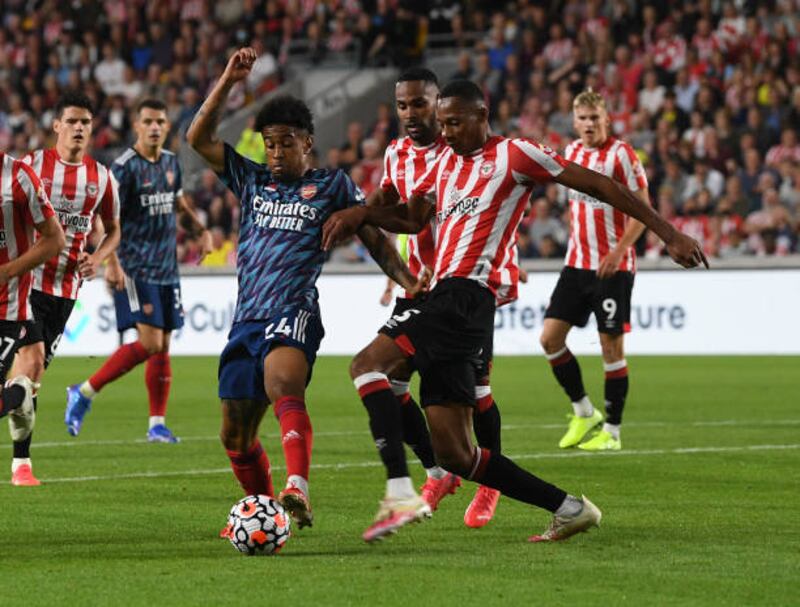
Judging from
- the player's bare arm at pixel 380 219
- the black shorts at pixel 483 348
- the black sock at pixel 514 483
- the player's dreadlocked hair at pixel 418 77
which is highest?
the player's dreadlocked hair at pixel 418 77

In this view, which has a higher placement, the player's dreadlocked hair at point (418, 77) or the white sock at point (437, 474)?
the player's dreadlocked hair at point (418, 77)

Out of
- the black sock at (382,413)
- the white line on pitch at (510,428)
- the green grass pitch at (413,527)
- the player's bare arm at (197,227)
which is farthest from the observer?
the player's bare arm at (197,227)

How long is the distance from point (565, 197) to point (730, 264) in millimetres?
2956

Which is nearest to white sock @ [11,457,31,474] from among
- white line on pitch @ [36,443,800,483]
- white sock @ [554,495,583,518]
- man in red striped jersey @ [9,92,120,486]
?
white line on pitch @ [36,443,800,483]

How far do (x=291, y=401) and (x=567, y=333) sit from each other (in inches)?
191

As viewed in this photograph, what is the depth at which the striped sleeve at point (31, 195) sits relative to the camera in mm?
7191

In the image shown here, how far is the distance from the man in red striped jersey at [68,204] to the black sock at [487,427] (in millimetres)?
3081

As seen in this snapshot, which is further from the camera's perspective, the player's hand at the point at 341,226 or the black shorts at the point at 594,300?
the black shorts at the point at 594,300

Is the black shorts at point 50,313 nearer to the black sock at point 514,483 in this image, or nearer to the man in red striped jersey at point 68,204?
the man in red striped jersey at point 68,204

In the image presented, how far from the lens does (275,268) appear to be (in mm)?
7320

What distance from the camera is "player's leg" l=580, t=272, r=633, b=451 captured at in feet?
37.6

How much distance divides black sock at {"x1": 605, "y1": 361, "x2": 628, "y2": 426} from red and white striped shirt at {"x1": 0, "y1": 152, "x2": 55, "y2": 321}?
5.00 metres

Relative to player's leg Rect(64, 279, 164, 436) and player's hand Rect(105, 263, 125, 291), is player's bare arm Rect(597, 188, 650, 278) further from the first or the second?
player's hand Rect(105, 263, 125, 291)

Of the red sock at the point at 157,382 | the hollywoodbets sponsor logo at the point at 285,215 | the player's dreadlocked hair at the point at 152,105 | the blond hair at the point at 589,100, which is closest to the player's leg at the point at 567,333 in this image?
the blond hair at the point at 589,100
